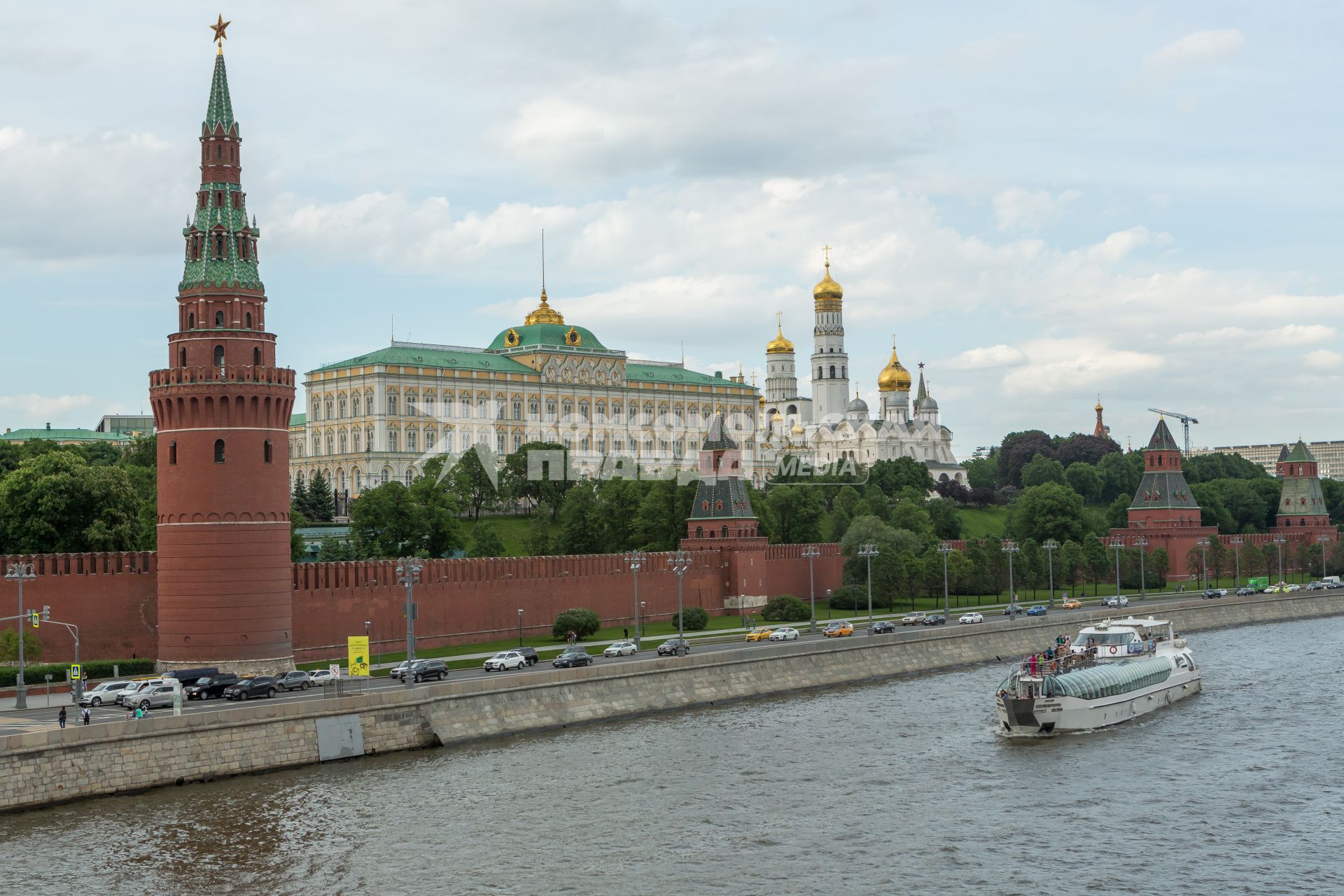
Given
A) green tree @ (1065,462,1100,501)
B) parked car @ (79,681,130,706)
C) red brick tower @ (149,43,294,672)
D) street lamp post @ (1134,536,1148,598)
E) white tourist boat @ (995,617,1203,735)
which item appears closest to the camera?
parked car @ (79,681,130,706)

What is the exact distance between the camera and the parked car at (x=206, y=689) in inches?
2224

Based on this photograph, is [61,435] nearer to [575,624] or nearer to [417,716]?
[575,624]

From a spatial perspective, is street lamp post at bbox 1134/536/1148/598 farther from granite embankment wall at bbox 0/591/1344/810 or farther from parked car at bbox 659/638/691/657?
parked car at bbox 659/638/691/657

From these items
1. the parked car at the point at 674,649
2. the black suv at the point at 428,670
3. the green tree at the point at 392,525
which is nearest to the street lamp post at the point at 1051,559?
the green tree at the point at 392,525

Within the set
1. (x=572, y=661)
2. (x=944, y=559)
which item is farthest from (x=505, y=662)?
(x=944, y=559)

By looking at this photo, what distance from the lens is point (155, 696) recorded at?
52781 millimetres

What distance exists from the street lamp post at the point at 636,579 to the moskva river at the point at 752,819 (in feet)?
51.0

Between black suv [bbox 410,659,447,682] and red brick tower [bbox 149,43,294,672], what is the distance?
20.9 ft

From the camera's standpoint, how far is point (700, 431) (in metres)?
175

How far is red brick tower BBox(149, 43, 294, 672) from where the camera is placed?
61.8m

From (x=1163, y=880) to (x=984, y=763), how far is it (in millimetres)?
13569

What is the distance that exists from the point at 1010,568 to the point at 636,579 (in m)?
31.2

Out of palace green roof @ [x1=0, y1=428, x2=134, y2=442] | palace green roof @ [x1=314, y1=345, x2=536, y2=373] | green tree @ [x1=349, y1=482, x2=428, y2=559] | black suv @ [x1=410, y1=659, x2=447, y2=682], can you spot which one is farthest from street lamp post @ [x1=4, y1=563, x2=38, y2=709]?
palace green roof @ [x1=0, y1=428, x2=134, y2=442]

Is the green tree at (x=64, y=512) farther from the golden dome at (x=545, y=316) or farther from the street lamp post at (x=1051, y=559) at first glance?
the golden dome at (x=545, y=316)
